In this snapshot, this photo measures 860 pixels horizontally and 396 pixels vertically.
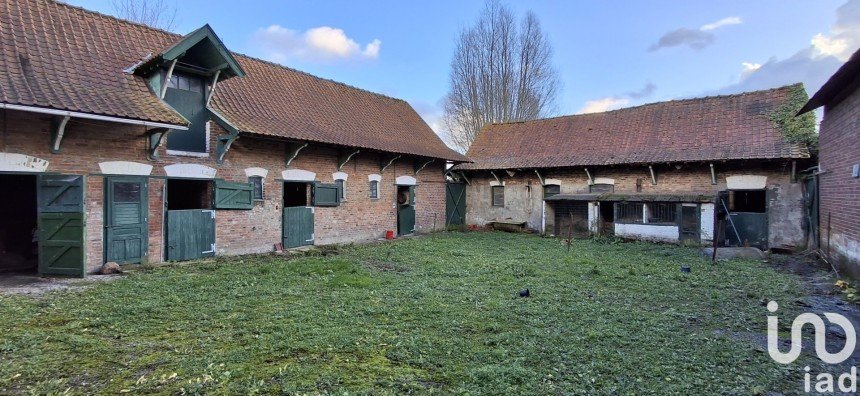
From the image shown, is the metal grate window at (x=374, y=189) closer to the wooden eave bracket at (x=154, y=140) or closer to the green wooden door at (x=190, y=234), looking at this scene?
the green wooden door at (x=190, y=234)

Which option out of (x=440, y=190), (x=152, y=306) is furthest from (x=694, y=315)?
(x=440, y=190)

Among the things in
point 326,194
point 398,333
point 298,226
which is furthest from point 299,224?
point 398,333

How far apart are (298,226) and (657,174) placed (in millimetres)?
11186

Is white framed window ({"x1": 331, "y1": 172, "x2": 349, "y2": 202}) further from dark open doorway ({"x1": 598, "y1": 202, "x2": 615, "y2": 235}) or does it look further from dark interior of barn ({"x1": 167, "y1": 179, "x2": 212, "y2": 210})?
dark open doorway ({"x1": 598, "y1": 202, "x2": 615, "y2": 235})

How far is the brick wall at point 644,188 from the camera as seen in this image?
1181 centimetres

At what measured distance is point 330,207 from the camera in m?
12.3

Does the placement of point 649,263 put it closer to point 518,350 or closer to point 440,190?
point 518,350

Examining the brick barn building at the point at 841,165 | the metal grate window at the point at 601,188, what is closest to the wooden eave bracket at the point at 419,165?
the metal grate window at the point at 601,188

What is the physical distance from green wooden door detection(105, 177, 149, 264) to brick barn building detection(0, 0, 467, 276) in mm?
18

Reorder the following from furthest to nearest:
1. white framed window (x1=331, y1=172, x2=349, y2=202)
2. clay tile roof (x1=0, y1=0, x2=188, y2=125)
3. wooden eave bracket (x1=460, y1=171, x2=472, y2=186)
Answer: wooden eave bracket (x1=460, y1=171, x2=472, y2=186) → white framed window (x1=331, y1=172, x2=349, y2=202) → clay tile roof (x1=0, y1=0, x2=188, y2=125)

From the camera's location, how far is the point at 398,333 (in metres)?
4.45

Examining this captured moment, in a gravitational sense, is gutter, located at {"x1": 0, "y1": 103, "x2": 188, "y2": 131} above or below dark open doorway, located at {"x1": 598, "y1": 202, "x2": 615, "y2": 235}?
above

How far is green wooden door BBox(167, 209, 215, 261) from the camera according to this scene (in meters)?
8.77

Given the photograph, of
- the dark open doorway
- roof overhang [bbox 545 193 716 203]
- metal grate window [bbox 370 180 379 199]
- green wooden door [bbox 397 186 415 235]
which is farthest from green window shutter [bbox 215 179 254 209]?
the dark open doorway
